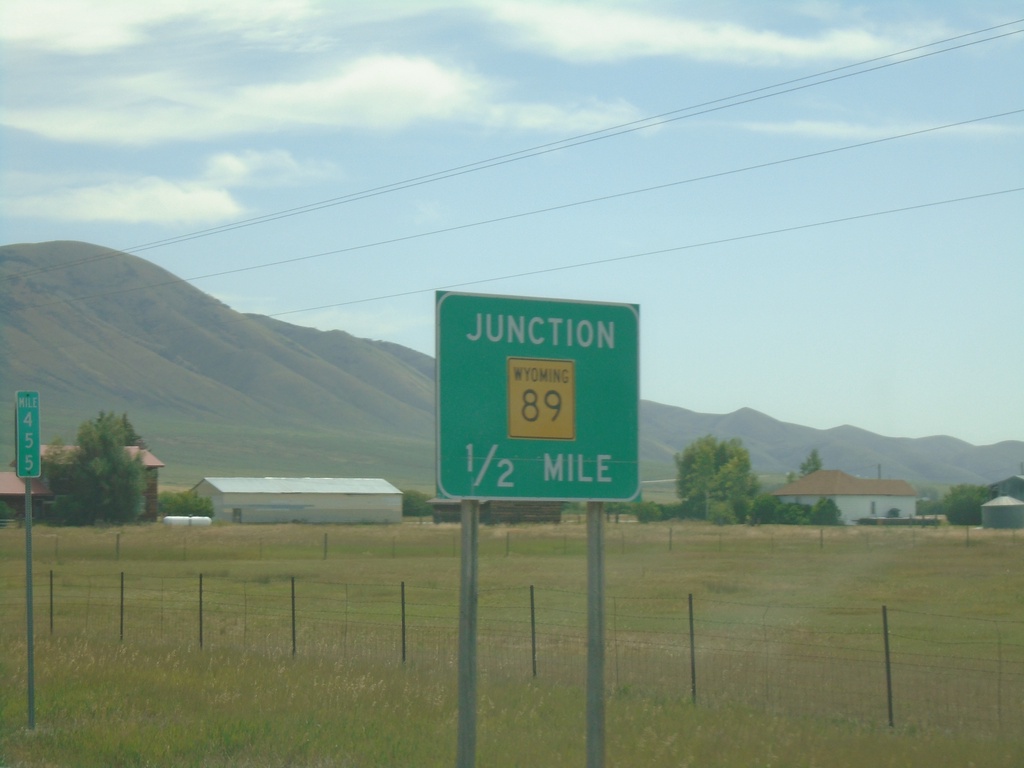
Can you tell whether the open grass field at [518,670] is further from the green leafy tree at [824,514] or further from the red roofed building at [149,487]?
the green leafy tree at [824,514]

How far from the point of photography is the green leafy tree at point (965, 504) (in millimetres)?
113438

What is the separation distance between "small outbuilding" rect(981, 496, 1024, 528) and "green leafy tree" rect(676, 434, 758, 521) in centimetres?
2370

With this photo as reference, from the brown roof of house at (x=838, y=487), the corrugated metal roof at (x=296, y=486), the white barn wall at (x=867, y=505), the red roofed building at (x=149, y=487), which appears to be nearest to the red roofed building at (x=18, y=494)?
the red roofed building at (x=149, y=487)

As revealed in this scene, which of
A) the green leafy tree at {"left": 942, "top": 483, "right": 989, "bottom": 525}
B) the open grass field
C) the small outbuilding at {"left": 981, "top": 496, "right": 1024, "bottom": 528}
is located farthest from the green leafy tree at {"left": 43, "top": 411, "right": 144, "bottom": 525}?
the green leafy tree at {"left": 942, "top": 483, "right": 989, "bottom": 525}

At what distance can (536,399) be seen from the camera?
7.06 metres

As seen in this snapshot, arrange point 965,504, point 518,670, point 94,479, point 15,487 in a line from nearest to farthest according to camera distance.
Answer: point 518,670 → point 94,479 → point 15,487 → point 965,504

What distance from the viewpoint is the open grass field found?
1162 centimetres

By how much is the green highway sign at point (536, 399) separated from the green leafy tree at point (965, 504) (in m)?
115

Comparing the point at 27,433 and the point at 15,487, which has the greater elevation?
the point at 27,433

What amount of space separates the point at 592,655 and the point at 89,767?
5978 mm

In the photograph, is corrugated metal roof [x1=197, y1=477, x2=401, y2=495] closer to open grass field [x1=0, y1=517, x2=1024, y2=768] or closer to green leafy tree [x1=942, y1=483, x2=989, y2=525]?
green leafy tree [x1=942, y1=483, x2=989, y2=525]

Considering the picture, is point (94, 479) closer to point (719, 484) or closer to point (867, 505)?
point (719, 484)

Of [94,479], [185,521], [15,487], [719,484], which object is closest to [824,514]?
[719,484]

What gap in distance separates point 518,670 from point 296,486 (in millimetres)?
113584
